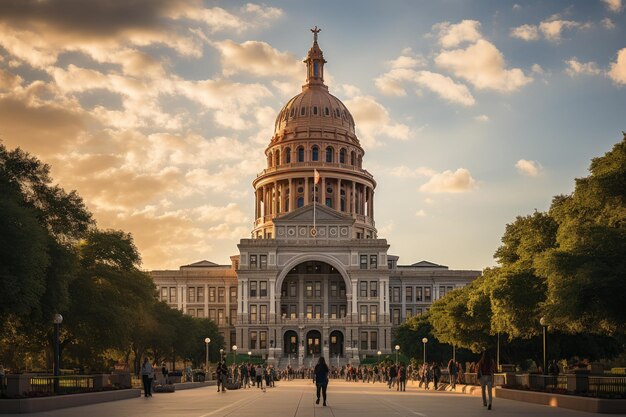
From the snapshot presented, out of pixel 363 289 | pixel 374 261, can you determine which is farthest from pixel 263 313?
pixel 374 261

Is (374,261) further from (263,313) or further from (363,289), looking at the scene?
(263,313)

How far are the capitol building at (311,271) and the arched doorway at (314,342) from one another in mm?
193

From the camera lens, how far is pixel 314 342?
154125 millimetres

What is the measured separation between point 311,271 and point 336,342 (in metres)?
13.4

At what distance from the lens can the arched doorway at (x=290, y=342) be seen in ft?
504

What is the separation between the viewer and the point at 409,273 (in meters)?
170

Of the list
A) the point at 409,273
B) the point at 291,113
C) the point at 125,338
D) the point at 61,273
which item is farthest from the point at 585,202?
the point at 291,113

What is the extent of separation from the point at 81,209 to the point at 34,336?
11599 mm

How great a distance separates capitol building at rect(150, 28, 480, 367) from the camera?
151 m

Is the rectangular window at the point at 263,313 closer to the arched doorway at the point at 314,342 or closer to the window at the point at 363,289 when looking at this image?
the arched doorway at the point at 314,342

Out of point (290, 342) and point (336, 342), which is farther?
point (336, 342)

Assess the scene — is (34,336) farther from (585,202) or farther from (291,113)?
(291,113)

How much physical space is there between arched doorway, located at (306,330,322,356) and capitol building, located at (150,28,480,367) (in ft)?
0.63

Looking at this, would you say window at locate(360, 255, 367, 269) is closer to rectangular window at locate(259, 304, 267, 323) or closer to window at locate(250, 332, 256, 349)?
rectangular window at locate(259, 304, 267, 323)
